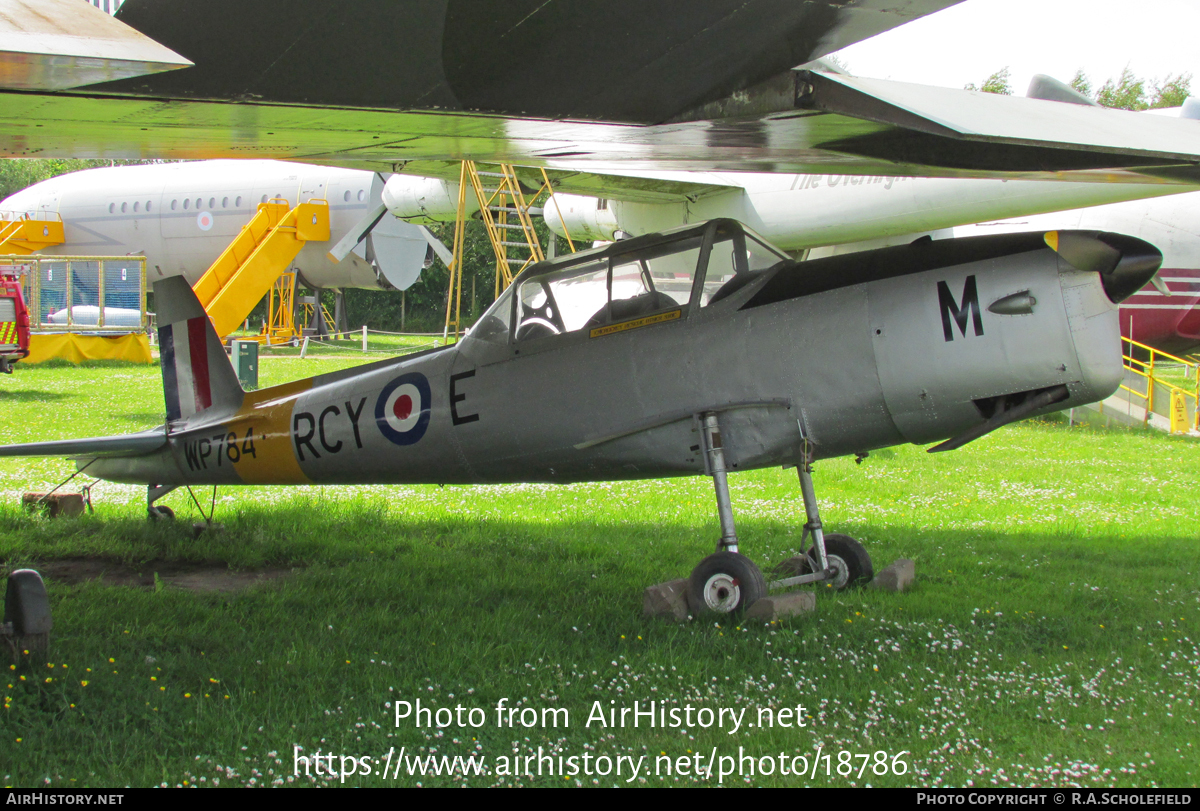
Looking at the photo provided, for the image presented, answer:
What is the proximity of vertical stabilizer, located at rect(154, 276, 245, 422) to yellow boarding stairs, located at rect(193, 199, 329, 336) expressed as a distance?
13.0 m

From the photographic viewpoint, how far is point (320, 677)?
14.2ft

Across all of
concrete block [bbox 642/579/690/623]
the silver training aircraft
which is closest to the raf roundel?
the silver training aircraft

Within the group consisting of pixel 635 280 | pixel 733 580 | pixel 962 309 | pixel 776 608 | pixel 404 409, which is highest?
pixel 635 280

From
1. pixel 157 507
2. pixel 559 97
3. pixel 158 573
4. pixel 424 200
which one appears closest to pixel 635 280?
pixel 559 97

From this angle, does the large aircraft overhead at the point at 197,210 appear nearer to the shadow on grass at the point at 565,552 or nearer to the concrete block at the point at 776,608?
the shadow on grass at the point at 565,552

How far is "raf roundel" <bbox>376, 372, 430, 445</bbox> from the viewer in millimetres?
6359

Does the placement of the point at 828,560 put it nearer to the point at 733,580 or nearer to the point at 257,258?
the point at 733,580

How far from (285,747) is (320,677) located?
29.1 inches

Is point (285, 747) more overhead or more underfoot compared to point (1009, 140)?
more underfoot

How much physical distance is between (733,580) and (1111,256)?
2628 mm

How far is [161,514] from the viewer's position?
798cm

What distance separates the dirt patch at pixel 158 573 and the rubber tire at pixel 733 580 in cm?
314

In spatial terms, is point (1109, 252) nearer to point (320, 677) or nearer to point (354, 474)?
point (320, 677)

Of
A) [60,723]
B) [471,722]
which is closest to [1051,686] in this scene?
[471,722]
